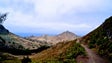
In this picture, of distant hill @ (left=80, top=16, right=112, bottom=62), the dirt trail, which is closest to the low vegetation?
distant hill @ (left=80, top=16, right=112, bottom=62)

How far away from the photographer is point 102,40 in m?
112

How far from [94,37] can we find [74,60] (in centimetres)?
2429

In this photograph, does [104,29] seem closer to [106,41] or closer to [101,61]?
[106,41]

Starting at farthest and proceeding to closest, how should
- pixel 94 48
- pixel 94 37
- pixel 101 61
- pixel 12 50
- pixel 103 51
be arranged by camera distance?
pixel 12 50 < pixel 94 37 < pixel 94 48 < pixel 103 51 < pixel 101 61

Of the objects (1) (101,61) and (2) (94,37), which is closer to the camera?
(1) (101,61)

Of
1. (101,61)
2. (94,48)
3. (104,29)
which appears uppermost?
(104,29)

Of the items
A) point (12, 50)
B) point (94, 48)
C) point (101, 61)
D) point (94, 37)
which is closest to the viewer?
point (101, 61)

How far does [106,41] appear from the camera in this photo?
110m

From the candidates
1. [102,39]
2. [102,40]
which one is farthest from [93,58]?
[102,39]

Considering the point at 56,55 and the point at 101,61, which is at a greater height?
the point at 56,55

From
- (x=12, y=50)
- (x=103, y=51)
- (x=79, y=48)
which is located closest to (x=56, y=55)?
(x=79, y=48)

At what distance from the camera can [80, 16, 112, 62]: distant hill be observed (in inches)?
4050

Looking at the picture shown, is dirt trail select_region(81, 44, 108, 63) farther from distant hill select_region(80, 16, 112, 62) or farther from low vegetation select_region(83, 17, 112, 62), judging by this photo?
low vegetation select_region(83, 17, 112, 62)

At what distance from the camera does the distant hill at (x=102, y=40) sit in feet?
338
